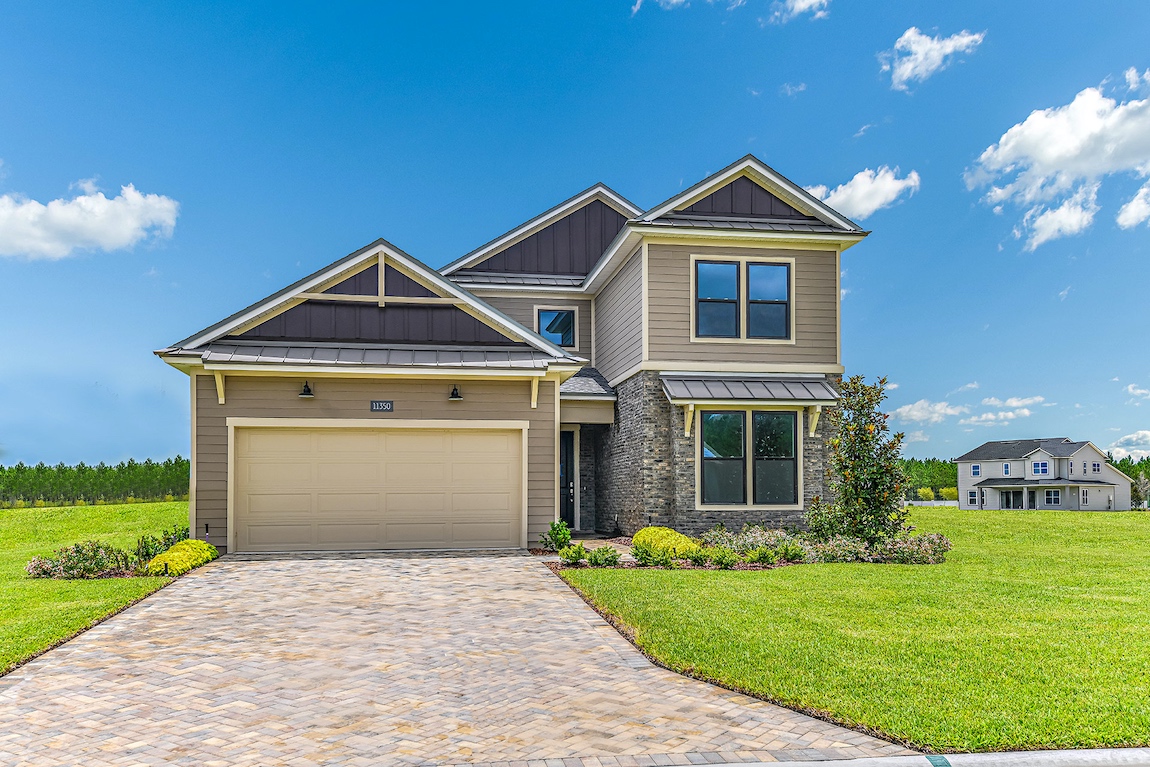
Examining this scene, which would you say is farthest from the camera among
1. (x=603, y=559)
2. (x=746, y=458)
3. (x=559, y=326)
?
(x=559, y=326)

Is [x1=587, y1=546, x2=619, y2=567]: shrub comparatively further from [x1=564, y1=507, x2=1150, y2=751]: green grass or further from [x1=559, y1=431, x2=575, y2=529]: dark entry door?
[x1=559, y1=431, x2=575, y2=529]: dark entry door

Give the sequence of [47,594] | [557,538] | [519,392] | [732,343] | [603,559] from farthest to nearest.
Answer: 1. [732,343]
2. [519,392]
3. [557,538]
4. [603,559]
5. [47,594]

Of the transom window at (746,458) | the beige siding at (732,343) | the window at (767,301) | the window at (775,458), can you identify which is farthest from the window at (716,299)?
the window at (775,458)

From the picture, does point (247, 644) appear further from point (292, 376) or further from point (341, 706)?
point (292, 376)

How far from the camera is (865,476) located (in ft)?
51.2

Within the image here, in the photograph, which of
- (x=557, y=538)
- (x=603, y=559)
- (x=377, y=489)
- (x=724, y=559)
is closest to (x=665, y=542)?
(x=724, y=559)

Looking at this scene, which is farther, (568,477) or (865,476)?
(568,477)

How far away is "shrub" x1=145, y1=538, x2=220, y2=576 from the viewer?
498 inches

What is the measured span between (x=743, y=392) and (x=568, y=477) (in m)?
5.73

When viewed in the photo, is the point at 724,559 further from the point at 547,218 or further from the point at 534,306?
the point at 547,218

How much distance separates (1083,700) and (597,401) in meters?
14.0

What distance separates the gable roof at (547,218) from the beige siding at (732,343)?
527 centimetres

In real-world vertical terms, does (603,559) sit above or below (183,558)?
below

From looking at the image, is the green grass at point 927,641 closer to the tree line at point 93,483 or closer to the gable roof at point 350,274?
the gable roof at point 350,274
